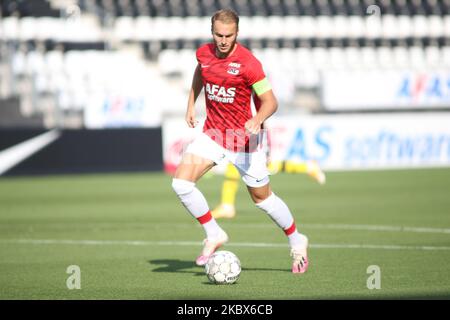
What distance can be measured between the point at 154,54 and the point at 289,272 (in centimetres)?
2290

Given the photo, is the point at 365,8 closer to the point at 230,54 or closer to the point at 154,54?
the point at 154,54

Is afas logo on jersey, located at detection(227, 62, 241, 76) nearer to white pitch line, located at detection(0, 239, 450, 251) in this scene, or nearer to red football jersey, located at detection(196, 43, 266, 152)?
red football jersey, located at detection(196, 43, 266, 152)

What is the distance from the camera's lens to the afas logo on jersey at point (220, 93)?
812 centimetres

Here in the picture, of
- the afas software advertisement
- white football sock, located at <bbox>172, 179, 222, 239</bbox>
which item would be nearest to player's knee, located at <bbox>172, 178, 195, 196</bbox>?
white football sock, located at <bbox>172, 179, 222, 239</bbox>

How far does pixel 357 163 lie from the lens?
2400cm

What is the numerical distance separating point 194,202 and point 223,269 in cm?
89

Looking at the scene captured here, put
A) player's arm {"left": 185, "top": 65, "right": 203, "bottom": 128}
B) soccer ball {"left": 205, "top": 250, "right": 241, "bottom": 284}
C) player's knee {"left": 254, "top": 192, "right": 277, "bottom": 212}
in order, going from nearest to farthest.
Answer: soccer ball {"left": 205, "top": 250, "right": 241, "bottom": 284}, player's knee {"left": 254, "top": 192, "right": 277, "bottom": 212}, player's arm {"left": 185, "top": 65, "right": 203, "bottom": 128}

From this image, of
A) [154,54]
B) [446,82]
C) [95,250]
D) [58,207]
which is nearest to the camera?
[95,250]

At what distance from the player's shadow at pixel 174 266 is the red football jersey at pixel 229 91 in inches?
43.5

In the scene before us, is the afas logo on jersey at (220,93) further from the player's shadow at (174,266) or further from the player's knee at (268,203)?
the player's shadow at (174,266)

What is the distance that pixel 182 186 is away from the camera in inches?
322

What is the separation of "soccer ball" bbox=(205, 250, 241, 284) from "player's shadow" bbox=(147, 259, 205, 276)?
0.67m

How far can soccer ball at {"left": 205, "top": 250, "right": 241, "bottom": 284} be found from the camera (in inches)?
298
